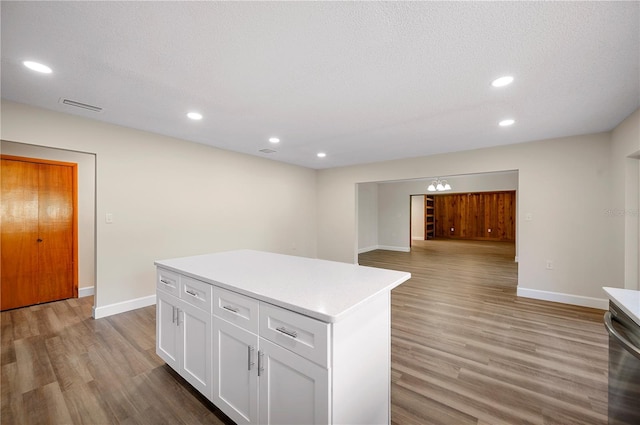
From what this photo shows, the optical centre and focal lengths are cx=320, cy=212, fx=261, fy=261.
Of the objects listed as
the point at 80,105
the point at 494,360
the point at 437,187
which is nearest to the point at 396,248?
the point at 437,187

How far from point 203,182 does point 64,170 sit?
1803mm

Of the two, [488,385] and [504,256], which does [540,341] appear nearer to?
[488,385]

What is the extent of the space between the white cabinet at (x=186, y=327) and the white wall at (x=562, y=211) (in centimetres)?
435

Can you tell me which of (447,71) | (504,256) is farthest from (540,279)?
(504,256)

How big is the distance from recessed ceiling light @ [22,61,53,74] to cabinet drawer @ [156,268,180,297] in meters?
1.69

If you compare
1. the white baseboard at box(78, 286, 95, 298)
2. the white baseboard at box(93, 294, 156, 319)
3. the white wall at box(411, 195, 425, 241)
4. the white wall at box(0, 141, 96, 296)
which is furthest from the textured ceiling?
the white wall at box(411, 195, 425, 241)

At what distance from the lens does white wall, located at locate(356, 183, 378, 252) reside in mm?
8148

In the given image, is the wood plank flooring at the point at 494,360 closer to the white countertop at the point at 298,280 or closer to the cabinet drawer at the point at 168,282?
the white countertop at the point at 298,280

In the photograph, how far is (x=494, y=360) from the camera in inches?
87.4

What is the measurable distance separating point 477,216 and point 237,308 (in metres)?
12.1

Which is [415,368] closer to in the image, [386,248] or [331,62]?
[331,62]

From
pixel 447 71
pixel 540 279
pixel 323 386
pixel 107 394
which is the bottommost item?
pixel 107 394

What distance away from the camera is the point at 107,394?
182 centimetres

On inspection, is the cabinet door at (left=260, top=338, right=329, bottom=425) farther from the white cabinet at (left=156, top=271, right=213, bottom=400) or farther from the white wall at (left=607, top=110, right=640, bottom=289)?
the white wall at (left=607, top=110, right=640, bottom=289)
